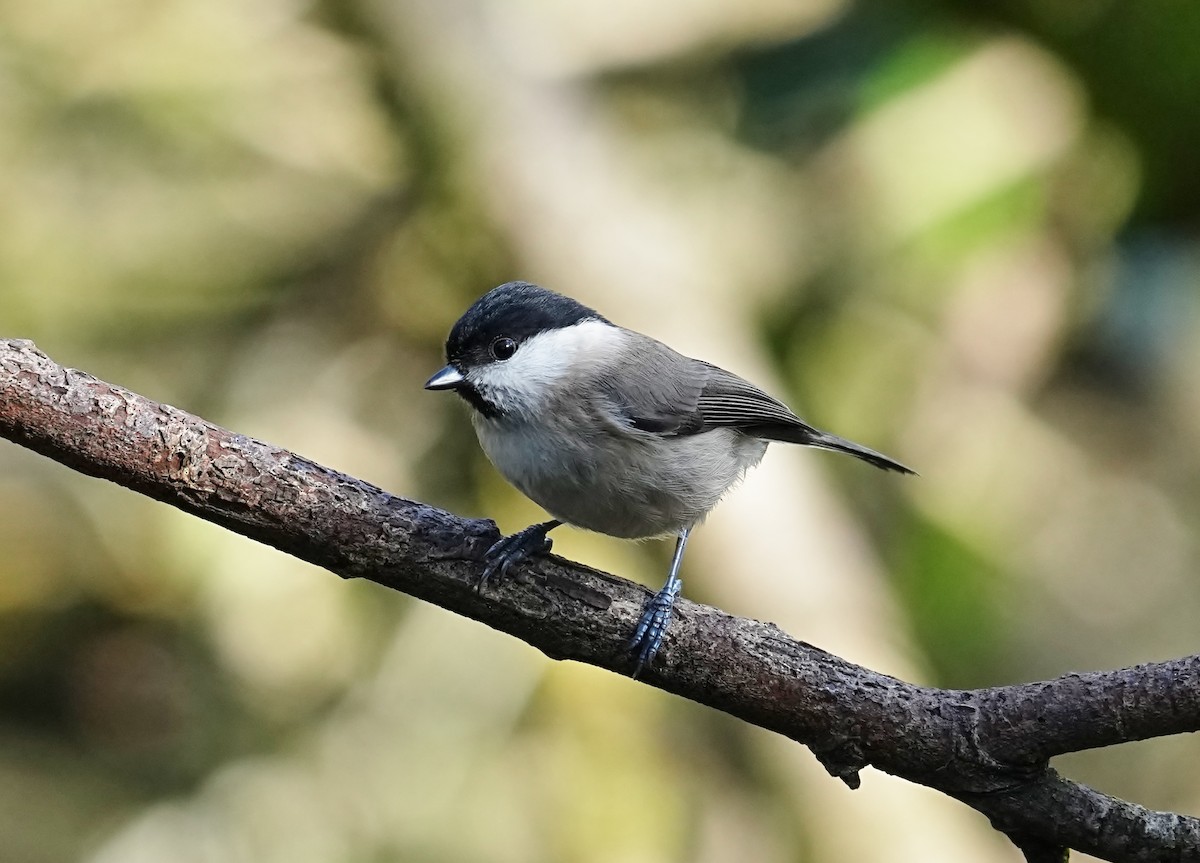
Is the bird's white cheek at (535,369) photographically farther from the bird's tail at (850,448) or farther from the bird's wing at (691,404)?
the bird's tail at (850,448)

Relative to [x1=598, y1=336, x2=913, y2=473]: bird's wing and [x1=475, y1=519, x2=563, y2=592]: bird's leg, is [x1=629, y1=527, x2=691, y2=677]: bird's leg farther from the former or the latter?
[x1=598, y1=336, x2=913, y2=473]: bird's wing

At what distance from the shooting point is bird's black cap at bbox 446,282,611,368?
2.24 meters

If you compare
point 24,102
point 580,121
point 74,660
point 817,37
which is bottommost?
point 74,660

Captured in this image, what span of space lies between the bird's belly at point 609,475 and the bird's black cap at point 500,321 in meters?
0.14

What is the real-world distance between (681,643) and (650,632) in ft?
0.19

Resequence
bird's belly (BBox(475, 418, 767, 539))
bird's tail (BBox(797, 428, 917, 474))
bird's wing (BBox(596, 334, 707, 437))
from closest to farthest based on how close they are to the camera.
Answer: bird's belly (BBox(475, 418, 767, 539)), bird's wing (BBox(596, 334, 707, 437)), bird's tail (BBox(797, 428, 917, 474))

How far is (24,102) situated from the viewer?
4648 millimetres

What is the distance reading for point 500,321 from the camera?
226cm

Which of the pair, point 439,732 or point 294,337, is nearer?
point 439,732

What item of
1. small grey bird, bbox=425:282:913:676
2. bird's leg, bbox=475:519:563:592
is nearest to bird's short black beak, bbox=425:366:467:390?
small grey bird, bbox=425:282:913:676

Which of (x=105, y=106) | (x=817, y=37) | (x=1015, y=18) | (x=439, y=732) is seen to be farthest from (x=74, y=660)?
(x=1015, y=18)

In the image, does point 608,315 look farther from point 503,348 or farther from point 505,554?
point 505,554

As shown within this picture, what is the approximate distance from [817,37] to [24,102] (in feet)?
10.7

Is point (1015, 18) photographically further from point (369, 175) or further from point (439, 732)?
point (439, 732)
